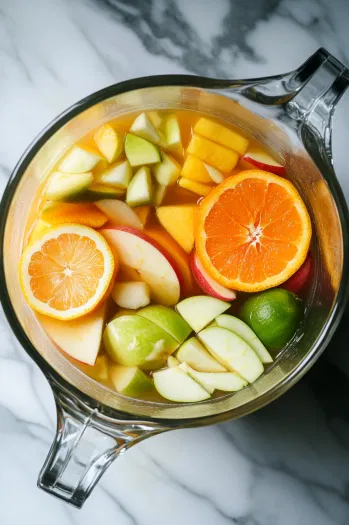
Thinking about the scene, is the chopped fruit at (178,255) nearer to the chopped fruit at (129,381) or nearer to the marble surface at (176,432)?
the chopped fruit at (129,381)

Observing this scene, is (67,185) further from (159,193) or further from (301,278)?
(301,278)

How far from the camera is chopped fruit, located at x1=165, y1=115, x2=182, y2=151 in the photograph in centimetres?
134

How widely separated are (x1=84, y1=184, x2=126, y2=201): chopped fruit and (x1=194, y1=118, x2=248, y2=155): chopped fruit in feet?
0.64

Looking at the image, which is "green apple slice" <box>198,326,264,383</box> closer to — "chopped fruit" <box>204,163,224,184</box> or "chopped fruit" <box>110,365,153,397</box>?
"chopped fruit" <box>110,365,153,397</box>

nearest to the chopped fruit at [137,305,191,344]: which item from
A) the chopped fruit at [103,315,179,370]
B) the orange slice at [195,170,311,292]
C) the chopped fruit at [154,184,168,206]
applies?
the chopped fruit at [103,315,179,370]

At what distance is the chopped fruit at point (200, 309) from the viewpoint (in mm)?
1357

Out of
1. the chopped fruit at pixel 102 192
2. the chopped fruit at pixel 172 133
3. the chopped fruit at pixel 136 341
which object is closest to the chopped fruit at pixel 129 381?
the chopped fruit at pixel 136 341

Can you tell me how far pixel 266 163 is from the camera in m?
1.38

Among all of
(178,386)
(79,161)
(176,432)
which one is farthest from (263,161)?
(176,432)

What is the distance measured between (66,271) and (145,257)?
155 mm

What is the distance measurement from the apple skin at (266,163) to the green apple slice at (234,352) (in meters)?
0.33

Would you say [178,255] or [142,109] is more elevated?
[142,109]

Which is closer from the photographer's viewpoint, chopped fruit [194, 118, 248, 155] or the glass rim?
the glass rim

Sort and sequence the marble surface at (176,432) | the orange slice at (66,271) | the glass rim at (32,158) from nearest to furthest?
the glass rim at (32,158)
the orange slice at (66,271)
the marble surface at (176,432)
